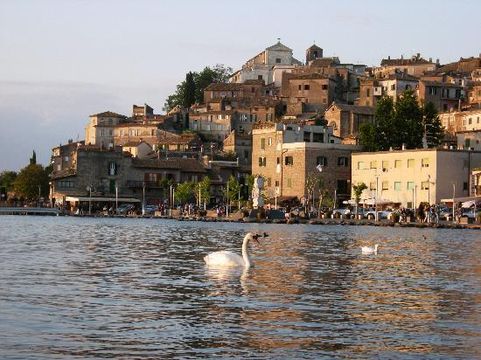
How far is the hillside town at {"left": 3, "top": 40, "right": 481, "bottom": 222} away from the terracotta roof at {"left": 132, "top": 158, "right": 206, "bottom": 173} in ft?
0.56

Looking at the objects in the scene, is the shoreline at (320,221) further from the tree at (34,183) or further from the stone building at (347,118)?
the tree at (34,183)

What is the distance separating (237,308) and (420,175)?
3178 inches

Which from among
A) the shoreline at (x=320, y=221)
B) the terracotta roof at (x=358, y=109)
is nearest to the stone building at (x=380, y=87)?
the terracotta roof at (x=358, y=109)

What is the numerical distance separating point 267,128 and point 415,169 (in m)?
22.9

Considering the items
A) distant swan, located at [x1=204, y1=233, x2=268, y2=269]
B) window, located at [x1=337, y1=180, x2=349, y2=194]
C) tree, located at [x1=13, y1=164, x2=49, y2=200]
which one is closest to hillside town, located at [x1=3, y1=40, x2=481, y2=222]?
window, located at [x1=337, y1=180, x2=349, y2=194]

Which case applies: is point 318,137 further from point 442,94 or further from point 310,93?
point 310,93

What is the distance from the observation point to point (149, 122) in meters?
160

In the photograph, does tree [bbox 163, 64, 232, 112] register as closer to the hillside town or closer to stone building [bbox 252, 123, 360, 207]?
the hillside town

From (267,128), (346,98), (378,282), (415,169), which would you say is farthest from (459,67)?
(378,282)

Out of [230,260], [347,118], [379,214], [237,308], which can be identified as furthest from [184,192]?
[237,308]

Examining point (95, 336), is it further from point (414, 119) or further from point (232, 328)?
point (414, 119)

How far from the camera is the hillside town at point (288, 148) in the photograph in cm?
10469

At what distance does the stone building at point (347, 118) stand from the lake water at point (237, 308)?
299ft

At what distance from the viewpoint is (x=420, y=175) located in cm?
10044
